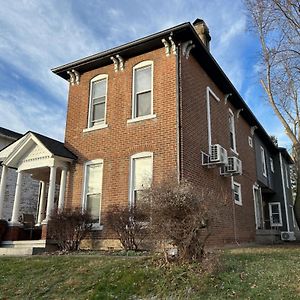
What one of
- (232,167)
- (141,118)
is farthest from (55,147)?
(232,167)

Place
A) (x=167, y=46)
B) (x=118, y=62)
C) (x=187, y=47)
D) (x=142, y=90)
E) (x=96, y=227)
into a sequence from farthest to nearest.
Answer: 1. (x=118, y=62)
2. (x=142, y=90)
3. (x=187, y=47)
4. (x=167, y=46)
5. (x=96, y=227)

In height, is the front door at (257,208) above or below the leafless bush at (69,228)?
above

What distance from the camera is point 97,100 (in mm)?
13305

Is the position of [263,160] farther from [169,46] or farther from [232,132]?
[169,46]

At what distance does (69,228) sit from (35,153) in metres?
3.65

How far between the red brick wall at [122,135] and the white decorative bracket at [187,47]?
53cm

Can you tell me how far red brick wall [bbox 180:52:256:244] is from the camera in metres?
11.2

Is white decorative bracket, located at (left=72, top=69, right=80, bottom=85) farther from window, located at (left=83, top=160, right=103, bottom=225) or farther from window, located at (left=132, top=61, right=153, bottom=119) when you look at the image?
Answer: window, located at (left=83, top=160, right=103, bottom=225)

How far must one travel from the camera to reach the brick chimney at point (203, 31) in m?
15.9

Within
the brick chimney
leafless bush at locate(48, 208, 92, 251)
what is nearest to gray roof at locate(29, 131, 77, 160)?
leafless bush at locate(48, 208, 92, 251)

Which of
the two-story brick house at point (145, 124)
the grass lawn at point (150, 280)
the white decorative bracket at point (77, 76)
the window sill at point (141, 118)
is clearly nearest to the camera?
the grass lawn at point (150, 280)

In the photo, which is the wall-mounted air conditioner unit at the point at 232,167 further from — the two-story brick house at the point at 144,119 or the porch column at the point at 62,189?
the porch column at the point at 62,189

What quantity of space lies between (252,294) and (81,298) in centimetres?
288

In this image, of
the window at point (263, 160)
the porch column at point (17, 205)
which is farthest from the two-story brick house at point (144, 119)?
the window at point (263, 160)
